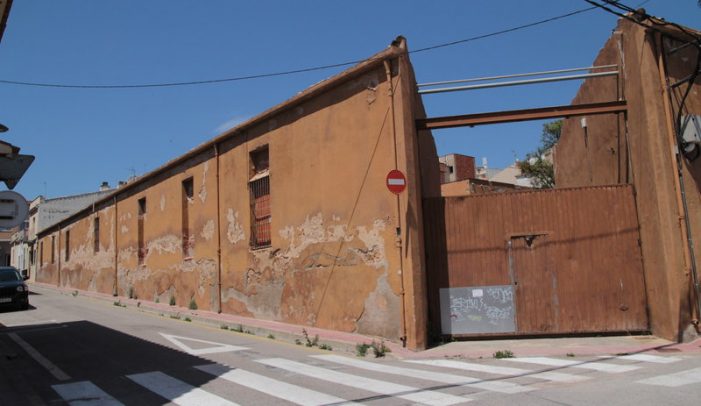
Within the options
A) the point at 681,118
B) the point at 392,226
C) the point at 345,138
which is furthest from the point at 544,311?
the point at 345,138

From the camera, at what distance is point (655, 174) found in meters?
10.4

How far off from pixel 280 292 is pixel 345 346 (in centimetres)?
385

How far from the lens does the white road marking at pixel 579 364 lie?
814 centimetres

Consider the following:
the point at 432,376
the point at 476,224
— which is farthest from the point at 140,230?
the point at 432,376

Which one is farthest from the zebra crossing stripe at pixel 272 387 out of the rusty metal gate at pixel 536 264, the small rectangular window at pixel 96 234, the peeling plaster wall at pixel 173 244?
the small rectangular window at pixel 96 234

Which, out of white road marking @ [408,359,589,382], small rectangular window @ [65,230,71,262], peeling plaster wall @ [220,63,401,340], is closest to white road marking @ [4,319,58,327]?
peeling plaster wall @ [220,63,401,340]

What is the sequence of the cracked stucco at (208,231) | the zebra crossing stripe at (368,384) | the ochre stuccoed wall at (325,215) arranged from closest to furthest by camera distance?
1. the zebra crossing stripe at (368,384)
2. the ochre stuccoed wall at (325,215)
3. the cracked stucco at (208,231)

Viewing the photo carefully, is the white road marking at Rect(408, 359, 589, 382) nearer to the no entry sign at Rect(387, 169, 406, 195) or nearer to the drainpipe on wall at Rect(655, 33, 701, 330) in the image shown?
the no entry sign at Rect(387, 169, 406, 195)

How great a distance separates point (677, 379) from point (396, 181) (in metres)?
5.58

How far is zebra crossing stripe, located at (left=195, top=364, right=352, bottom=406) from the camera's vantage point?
6500 millimetres

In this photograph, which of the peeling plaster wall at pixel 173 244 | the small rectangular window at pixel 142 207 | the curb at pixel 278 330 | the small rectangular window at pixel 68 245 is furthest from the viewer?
the small rectangular window at pixel 68 245

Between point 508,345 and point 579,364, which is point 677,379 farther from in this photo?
point 508,345

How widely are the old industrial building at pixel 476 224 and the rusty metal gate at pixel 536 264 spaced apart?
1.0 inches

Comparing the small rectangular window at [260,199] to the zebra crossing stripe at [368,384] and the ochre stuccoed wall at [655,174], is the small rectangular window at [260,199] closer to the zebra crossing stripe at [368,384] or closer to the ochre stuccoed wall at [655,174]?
the zebra crossing stripe at [368,384]
